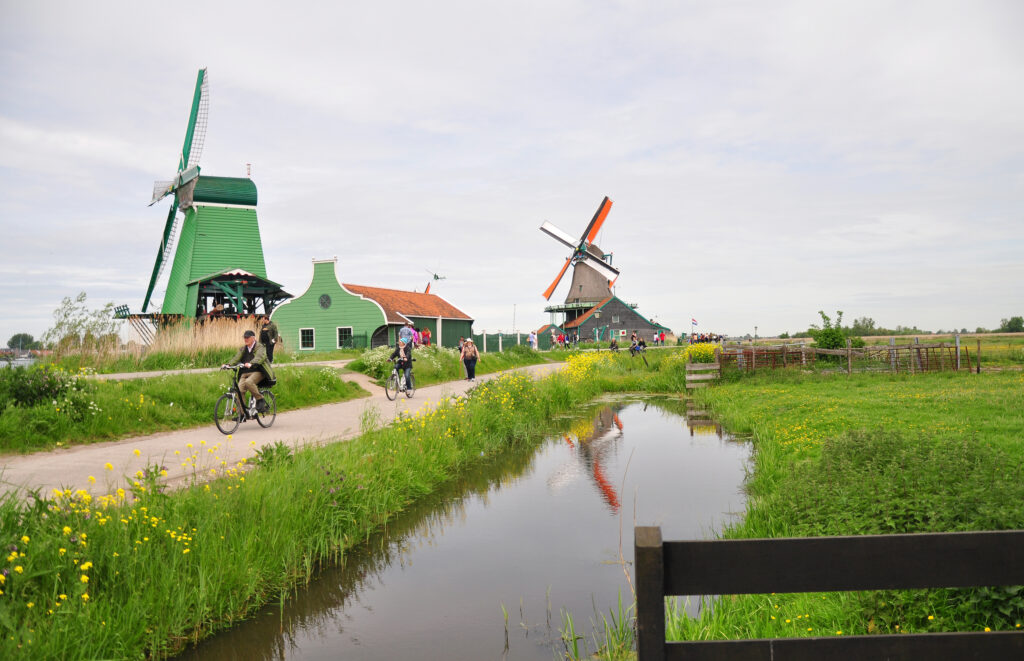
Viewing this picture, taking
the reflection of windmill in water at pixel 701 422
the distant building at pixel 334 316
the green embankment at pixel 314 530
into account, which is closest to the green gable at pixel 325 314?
the distant building at pixel 334 316

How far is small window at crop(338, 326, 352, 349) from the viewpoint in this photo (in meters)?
36.1

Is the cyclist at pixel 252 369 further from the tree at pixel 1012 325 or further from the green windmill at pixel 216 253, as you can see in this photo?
the tree at pixel 1012 325

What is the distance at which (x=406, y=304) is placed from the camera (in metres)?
39.7

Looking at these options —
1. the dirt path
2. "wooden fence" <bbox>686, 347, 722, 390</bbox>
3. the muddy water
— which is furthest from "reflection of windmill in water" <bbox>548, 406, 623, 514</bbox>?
"wooden fence" <bbox>686, 347, 722, 390</bbox>

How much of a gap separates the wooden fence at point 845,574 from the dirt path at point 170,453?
436 centimetres

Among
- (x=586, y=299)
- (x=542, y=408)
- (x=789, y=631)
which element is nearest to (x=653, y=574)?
(x=789, y=631)

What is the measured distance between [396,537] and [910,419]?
8.58 metres

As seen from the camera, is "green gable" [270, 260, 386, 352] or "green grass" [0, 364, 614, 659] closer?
"green grass" [0, 364, 614, 659]

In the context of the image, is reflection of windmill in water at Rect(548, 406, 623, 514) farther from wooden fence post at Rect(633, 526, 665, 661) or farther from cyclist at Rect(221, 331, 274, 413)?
wooden fence post at Rect(633, 526, 665, 661)

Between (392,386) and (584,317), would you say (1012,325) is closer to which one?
(584,317)

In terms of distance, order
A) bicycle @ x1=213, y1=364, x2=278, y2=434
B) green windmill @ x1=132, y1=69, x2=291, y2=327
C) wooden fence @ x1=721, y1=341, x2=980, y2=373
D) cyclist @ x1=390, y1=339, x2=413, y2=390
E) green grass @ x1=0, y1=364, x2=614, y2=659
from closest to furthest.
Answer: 1. green grass @ x1=0, y1=364, x2=614, y2=659
2. bicycle @ x1=213, y1=364, x2=278, y2=434
3. cyclist @ x1=390, y1=339, x2=413, y2=390
4. wooden fence @ x1=721, y1=341, x2=980, y2=373
5. green windmill @ x1=132, y1=69, x2=291, y2=327

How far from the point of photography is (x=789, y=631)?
4.27 meters

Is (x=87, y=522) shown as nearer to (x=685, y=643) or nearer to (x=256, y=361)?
(x=685, y=643)

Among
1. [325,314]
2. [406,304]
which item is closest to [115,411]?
[325,314]
